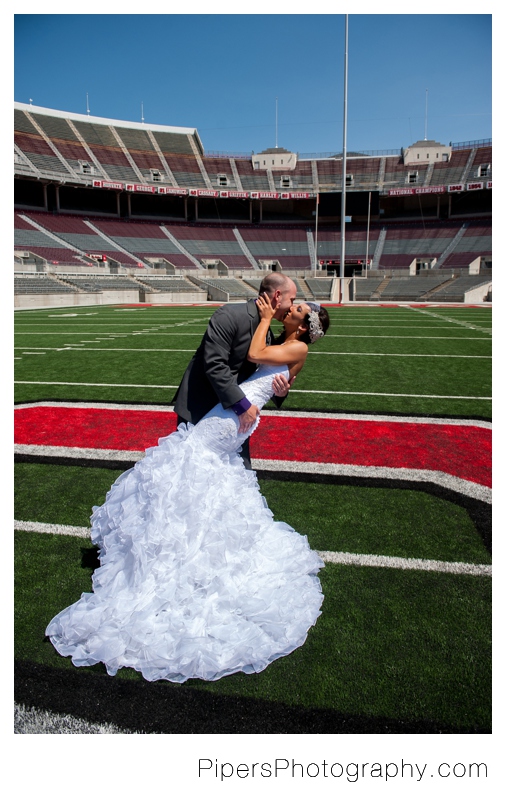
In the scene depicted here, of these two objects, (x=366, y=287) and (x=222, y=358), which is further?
(x=366, y=287)

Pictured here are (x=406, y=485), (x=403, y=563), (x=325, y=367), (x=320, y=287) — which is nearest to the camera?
(x=403, y=563)

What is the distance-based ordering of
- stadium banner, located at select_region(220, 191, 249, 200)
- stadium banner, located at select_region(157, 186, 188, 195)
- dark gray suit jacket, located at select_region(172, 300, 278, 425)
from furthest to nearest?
stadium banner, located at select_region(220, 191, 249, 200), stadium banner, located at select_region(157, 186, 188, 195), dark gray suit jacket, located at select_region(172, 300, 278, 425)

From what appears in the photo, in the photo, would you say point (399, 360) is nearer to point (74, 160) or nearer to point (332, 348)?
point (332, 348)

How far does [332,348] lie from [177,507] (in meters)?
11.0

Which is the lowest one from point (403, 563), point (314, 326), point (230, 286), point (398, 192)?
point (403, 563)

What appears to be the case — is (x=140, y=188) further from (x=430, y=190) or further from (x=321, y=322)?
(x=321, y=322)

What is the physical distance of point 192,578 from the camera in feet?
8.61

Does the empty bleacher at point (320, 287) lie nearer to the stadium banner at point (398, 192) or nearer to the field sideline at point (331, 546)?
the stadium banner at point (398, 192)

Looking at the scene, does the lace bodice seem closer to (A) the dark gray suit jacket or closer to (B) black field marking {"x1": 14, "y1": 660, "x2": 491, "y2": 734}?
(A) the dark gray suit jacket

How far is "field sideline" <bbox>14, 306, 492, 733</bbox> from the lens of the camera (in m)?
2.23

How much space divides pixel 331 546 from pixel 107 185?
45.6 meters

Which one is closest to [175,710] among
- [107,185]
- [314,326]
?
[314,326]

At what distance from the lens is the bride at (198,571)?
2477 millimetres

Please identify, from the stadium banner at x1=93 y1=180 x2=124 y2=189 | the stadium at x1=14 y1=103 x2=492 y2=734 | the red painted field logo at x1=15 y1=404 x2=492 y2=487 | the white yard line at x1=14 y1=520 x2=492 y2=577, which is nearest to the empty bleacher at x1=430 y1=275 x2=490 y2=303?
the stadium at x1=14 y1=103 x2=492 y2=734
